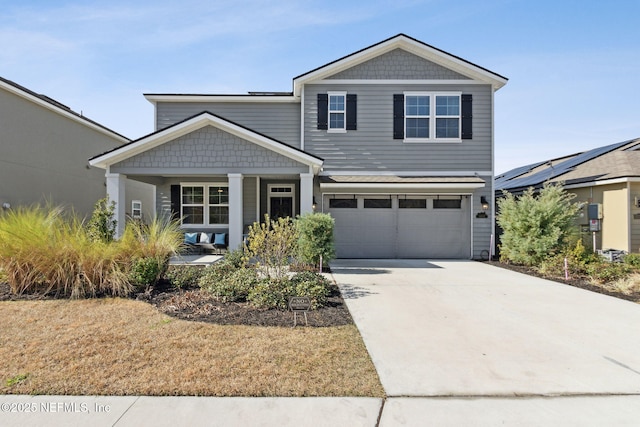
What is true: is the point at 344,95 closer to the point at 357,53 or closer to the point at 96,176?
the point at 357,53

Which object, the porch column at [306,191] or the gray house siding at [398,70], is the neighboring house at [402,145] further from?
the porch column at [306,191]

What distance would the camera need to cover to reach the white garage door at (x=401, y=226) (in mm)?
12258

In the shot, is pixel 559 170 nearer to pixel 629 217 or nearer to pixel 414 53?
pixel 629 217

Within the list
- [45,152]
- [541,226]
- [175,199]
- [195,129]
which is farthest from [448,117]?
[45,152]

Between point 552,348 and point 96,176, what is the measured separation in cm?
1791

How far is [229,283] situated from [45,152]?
11357 mm


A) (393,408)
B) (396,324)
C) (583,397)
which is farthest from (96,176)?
(583,397)

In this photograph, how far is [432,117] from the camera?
12.2 metres

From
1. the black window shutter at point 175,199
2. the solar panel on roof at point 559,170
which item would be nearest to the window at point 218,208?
the black window shutter at point 175,199

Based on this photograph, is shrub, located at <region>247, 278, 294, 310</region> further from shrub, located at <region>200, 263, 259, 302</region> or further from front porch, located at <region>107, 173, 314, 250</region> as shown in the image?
front porch, located at <region>107, 173, 314, 250</region>

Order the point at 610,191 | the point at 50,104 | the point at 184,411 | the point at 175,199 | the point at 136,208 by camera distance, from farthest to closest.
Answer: the point at 136,208 < the point at 175,199 < the point at 50,104 < the point at 610,191 < the point at 184,411

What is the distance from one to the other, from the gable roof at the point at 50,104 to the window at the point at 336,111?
10587 mm

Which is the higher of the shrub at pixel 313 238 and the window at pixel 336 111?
the window at pixel 336 111

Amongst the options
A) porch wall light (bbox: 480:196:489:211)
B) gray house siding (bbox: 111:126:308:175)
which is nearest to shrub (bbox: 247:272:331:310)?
gray house siding (bbox: 111:126:308:175)
